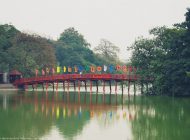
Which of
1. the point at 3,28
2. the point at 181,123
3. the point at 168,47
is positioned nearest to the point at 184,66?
the point at 168,47

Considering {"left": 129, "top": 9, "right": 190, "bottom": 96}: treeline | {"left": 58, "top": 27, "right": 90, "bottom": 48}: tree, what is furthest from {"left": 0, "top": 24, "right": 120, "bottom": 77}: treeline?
{"left": 129, "top": 9, "right": 190, "bottom": 96}: treeline

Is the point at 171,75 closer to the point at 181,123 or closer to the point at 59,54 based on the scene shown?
the point at 181,123

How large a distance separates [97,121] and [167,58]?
81.6 feet

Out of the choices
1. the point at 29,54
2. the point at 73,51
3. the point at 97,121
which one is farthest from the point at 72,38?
the point at 97,121

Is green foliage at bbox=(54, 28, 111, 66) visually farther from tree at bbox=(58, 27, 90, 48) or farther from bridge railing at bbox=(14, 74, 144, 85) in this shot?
bridge railing at bbox=(14, 74, 144, 85)

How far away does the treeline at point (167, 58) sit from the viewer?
49781mm

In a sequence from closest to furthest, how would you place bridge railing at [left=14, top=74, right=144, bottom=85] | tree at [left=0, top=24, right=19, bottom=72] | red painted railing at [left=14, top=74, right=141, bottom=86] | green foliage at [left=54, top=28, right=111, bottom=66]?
red painted railing at [left=14, top=74, right=141, bottom=86]
bridge railing at [left=14, top=74, right=144, bottom=85]
tree at [left=0, top=24, right=19, bottom=72]
green foliage at [left=54, top=28, right=111, bottom=66]

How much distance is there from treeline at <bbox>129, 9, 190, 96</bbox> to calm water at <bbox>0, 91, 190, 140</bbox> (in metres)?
8.52

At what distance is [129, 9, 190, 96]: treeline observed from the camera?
49781 mm

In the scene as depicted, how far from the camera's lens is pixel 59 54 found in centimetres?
10519

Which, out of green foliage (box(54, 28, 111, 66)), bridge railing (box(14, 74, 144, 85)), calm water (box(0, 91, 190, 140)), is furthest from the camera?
green foliage (box(54, 28, 111, 66))

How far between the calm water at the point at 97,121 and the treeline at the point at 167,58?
8517mm

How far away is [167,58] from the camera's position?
175 feet

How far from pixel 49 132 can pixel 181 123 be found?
9184mm
